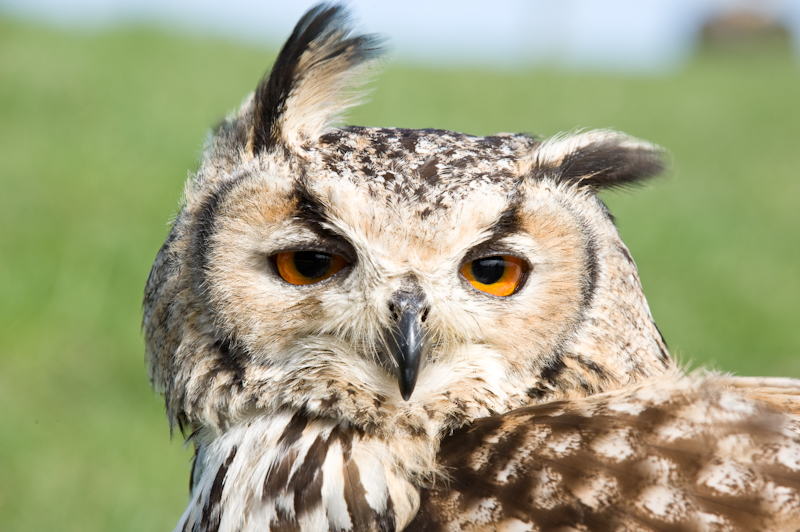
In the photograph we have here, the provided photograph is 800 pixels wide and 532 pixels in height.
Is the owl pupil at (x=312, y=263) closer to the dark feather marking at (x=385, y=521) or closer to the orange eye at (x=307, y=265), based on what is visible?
the orange eye at (x=307, y=265)

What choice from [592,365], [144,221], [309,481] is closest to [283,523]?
[309,481]

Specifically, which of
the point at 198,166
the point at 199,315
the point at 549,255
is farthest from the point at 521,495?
the point at 198,166

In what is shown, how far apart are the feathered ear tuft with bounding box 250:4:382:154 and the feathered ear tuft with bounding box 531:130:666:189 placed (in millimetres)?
416

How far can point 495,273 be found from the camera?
50.1 inches

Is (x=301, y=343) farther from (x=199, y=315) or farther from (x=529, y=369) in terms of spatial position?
(x=529, y=369)

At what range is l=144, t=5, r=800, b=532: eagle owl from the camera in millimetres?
1093

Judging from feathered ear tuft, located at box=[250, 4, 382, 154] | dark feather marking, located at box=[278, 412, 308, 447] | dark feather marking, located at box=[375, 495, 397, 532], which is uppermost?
feathered ear tuft, located at box=[250, 4, 382, 154]

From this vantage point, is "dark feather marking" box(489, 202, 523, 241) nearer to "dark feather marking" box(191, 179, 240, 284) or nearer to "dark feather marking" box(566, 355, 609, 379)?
"dark feather marking" box(566, 355, 609, 379)

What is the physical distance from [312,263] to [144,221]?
10.7ft

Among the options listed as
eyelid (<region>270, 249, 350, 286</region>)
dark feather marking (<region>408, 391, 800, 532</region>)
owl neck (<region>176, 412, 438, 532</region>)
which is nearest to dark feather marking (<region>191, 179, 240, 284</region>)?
eyelid (<region>270, 249, 350, 286</region>)

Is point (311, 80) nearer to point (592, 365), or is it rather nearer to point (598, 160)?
point (598, 160)

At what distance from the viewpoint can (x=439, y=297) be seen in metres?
1.25

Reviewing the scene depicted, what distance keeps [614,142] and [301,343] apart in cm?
73

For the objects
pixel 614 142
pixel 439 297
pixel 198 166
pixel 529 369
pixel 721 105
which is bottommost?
pixel 529 369
